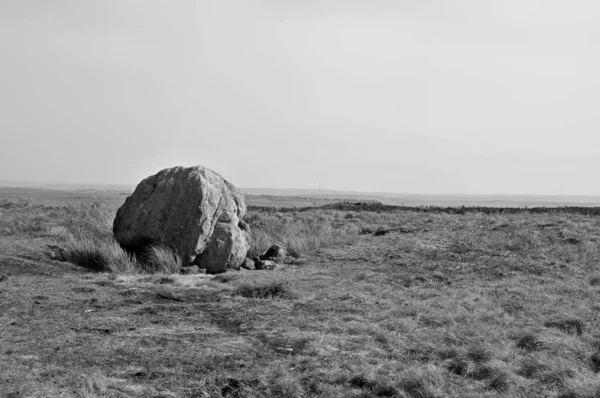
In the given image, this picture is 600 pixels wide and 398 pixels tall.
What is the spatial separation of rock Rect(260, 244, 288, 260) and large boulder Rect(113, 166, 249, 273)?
963 mm

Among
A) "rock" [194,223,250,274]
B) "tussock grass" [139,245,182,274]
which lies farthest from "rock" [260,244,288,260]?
"tussock grass" [139,245,182,274]

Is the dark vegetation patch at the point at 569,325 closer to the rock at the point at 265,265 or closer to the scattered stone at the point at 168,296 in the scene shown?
the scattered stone at the point at 168,296

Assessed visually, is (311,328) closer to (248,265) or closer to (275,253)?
(248,265)

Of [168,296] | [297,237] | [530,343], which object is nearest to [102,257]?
[168,296]

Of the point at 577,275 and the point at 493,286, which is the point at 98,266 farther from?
the point at 577,275

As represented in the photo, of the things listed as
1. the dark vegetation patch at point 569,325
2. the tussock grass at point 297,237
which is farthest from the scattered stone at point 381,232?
the dark vegetation patch at point 569,325

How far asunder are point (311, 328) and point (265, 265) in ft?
18.8

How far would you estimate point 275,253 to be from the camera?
14.6 m

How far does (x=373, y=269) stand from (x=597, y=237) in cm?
902

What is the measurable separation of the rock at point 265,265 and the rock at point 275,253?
82 cm

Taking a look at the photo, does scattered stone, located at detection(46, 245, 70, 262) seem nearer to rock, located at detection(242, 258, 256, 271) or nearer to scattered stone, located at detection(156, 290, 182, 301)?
rock, located at detection(242, 258, 256, 271)

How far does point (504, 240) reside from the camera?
54.7ft

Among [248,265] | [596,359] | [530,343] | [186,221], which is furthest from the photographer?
[248,265]

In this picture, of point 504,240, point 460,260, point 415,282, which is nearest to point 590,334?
point 415,282
